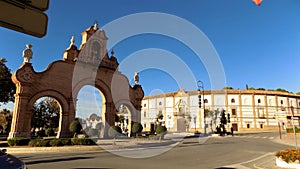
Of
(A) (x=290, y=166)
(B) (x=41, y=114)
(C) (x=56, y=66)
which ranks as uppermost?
(C) (x=56, y=66)

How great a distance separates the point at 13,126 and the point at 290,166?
857 inches

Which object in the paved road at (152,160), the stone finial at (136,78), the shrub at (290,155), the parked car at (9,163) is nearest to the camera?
the parked car at (9,163)

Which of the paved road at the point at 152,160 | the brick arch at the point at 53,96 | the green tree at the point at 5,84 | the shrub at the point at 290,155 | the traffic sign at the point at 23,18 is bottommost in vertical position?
the paved road at the point at 152,160

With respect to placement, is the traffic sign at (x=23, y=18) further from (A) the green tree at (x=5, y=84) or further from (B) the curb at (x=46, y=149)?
(A) the green tree at (x=5, y=84)

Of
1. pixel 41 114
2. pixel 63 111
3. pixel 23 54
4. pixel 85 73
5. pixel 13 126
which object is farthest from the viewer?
pixel 41 114

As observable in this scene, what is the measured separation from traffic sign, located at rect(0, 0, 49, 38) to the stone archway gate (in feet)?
70.6

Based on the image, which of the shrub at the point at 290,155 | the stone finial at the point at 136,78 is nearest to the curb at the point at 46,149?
the shrub at the point at 290,155

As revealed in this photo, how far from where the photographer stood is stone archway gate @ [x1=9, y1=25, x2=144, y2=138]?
19969 mm

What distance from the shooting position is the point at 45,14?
68.7 inches

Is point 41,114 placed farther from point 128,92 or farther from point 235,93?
point 235,93

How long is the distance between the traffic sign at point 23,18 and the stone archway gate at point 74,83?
70.6 feet

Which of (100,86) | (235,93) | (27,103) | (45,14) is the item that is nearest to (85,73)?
(100,86)

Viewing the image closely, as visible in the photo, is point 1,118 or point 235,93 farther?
point 235,93

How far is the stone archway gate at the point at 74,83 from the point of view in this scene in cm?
1997
